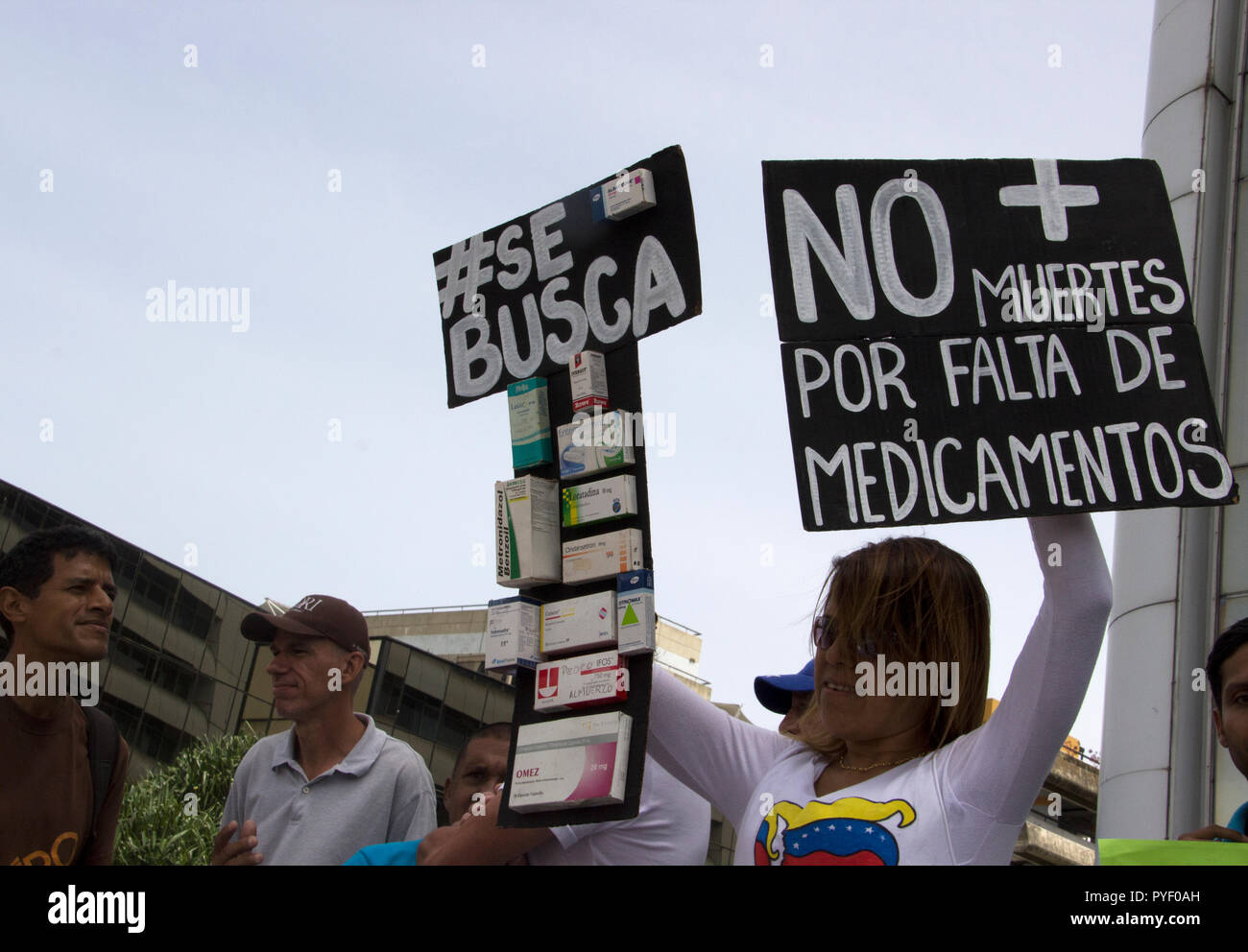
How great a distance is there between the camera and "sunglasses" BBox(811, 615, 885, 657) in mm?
2820

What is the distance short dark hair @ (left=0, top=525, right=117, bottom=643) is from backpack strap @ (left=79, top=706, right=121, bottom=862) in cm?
34

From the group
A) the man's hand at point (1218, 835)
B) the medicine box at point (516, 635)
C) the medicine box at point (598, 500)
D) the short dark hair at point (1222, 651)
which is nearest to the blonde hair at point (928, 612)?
the man's hand at point (1218, 835)

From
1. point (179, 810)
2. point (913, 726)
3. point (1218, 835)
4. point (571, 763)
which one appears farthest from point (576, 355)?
point (179, 810)

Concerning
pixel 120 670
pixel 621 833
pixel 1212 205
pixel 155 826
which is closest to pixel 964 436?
pixel 621 833

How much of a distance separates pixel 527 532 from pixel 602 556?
218 millimetres

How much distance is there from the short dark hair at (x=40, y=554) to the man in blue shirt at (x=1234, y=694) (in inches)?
110

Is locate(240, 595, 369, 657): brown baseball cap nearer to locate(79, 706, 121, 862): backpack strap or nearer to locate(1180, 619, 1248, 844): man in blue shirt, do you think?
locate(79, 706, 121, 862): backpack strap

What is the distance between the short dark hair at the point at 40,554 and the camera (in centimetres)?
383

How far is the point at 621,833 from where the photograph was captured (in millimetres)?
3455

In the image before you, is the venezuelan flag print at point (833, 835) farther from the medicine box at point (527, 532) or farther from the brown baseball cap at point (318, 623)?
the brown baseball cap at point (318, 623)

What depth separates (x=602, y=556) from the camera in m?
3.45

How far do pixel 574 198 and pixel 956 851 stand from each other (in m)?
2.09

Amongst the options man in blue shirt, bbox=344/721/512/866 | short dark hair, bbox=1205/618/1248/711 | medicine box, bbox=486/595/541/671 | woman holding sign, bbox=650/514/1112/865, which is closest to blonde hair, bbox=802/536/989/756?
woman holding sign, bbox=650/514/1112/865

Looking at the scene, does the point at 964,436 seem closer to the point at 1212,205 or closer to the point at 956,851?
the point at 956,851
